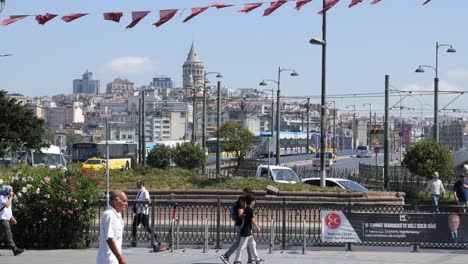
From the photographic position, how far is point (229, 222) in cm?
2081

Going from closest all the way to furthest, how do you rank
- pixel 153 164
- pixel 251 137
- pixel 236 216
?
pixel 236 216
pixel 251 137
pixel 153 164

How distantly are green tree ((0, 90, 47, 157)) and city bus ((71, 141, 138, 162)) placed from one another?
16591 millimetres

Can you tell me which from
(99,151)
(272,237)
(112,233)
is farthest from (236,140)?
(112,233)

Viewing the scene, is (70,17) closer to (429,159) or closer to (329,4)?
(329,4)

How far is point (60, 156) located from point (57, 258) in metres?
35.7

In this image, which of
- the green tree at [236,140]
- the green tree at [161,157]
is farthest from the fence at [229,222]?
the green tree at [161,157]

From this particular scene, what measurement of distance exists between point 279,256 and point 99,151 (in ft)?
169

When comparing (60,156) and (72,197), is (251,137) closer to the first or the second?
(60,156)

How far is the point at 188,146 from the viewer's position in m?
56.4

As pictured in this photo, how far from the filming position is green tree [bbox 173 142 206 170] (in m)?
56.2

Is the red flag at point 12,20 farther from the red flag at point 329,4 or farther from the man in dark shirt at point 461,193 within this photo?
the man in dark shirt at point 461,193

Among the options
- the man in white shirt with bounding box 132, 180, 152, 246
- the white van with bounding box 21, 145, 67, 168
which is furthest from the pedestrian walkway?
the white van with bounding box 21, 145, 67, 168

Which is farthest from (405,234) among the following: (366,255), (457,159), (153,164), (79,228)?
(457,159)

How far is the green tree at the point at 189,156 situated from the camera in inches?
2212
